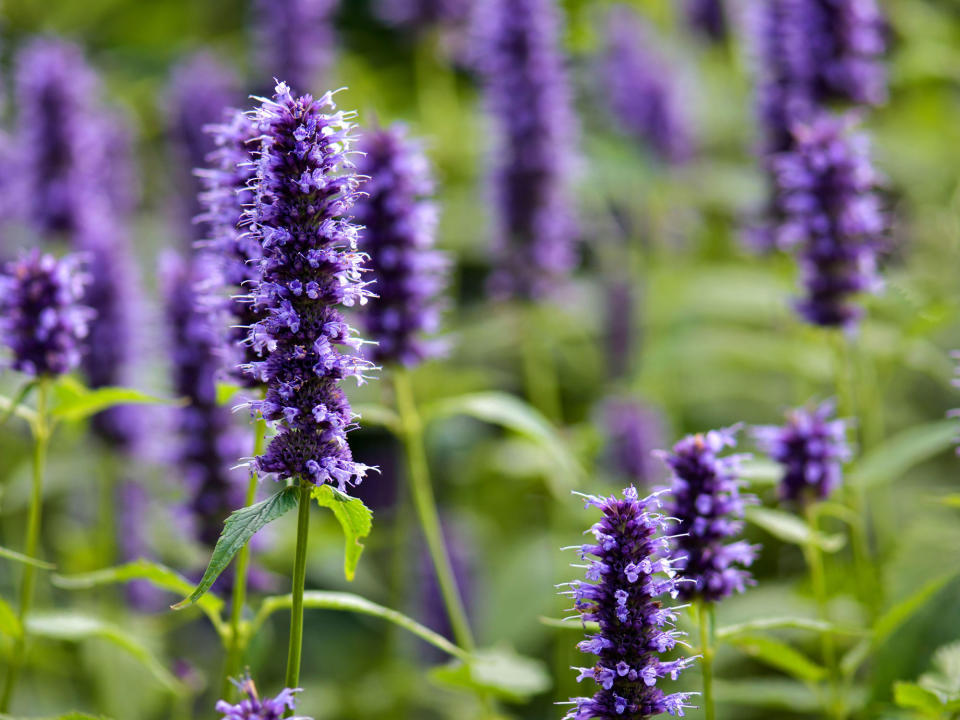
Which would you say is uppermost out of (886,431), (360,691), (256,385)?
(886,431)

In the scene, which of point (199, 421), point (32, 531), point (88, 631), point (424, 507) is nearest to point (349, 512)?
point (88, 631)

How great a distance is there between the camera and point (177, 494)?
4.54m

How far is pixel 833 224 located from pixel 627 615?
2356 mm

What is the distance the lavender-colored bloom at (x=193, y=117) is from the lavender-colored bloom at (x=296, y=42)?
0.35 meters

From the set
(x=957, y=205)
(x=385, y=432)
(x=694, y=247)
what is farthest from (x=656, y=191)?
(x=957, y=205)

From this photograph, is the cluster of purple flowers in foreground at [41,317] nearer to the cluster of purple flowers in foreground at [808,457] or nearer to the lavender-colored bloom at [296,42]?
the cluster of purple flowers in foreground at [808,457]

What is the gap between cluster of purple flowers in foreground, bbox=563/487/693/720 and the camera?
237 cm

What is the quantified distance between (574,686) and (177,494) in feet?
6.32

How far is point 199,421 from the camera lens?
171 inches

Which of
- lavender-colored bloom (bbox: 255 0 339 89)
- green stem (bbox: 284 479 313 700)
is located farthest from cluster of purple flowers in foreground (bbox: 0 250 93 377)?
lavender-colored bloom (bbox: 255 0 339 89)

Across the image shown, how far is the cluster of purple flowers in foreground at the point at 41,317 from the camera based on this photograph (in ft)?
10.8

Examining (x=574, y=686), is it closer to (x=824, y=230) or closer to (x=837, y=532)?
(x=837, y=532)

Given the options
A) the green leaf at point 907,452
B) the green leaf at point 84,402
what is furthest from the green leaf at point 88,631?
the green leaf at point 907,452

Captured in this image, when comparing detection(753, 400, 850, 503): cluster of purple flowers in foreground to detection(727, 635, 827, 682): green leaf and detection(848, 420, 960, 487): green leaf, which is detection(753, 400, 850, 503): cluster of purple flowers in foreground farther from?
detection(727, 635, 827, 682): green leaf
